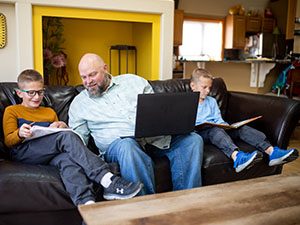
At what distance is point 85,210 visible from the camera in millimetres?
1188

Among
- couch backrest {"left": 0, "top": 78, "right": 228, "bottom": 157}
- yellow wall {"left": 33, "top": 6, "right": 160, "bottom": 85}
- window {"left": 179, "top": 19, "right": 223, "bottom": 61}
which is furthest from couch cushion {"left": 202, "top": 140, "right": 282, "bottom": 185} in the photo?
window {"left": 179, "top": 19, "right": 223, "bottom": 61}

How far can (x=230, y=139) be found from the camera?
2248 millimetres

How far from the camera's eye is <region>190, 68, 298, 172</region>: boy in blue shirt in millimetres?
2107

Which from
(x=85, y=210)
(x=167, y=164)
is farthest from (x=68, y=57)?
(x=85, y=210)

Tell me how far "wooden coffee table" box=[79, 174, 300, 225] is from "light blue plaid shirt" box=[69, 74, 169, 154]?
0.81m

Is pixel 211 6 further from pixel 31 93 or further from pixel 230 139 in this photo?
pixel 31 93

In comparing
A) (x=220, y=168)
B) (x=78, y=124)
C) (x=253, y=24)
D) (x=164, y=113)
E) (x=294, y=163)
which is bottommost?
(x=294, y=163)

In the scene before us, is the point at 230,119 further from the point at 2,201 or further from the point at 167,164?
the point at 2,201

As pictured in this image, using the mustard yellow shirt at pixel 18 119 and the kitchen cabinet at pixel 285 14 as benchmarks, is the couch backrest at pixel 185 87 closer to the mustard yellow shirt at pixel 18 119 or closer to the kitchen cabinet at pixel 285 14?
the mustard yellow shirt at pixel 18 119

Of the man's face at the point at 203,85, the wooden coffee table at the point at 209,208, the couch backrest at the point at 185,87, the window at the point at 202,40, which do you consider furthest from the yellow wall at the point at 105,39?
the wooden coffee table at the point at 209,208

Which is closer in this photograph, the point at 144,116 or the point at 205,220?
the point at 205,220

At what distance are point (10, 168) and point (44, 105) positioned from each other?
646 mm

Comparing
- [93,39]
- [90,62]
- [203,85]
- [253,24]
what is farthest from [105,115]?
[253,24]

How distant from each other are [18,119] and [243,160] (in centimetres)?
A: 141
